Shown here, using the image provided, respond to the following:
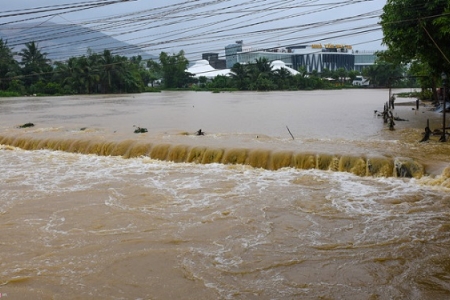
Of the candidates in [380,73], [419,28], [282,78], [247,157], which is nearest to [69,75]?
[282,78]

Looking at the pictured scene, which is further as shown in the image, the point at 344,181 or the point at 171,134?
the point at 171,134

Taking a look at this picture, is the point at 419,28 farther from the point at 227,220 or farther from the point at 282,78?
the point at 282,78

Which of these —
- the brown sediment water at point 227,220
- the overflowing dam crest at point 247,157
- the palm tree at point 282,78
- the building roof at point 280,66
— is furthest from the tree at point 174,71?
the brown sediment water at point 227,220

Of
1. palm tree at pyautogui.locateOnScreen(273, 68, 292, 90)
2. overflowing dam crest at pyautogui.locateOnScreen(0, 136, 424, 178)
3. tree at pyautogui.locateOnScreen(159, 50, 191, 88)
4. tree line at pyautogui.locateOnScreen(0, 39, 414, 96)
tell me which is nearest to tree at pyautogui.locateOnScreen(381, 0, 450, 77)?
overflowing dam crest at pyautogui.locateOnScreen(0, 136, 424, 178)

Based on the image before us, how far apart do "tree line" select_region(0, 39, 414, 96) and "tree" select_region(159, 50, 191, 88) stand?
16 centimetres

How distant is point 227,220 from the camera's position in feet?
21.5

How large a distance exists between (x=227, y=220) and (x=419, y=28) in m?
8.70

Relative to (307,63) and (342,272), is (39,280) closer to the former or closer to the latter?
(342,272)

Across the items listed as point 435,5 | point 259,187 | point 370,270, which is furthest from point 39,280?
point 435,5

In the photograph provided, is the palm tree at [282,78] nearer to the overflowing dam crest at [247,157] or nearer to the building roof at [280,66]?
the building roof at [280,66]

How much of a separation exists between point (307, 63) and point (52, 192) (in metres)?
107

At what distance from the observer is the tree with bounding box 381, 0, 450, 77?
11.2 metres

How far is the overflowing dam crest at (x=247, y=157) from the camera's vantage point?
8688mm

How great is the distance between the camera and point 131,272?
4891mm
